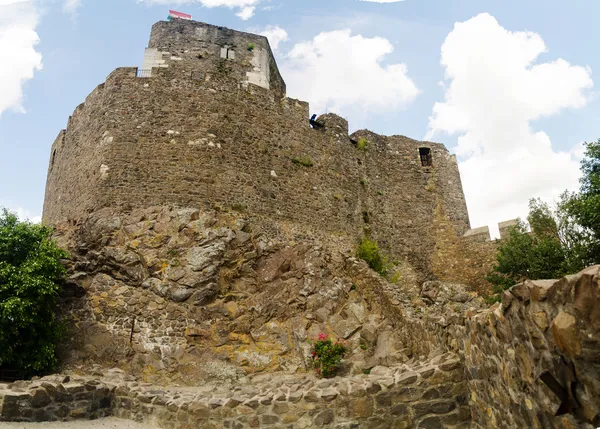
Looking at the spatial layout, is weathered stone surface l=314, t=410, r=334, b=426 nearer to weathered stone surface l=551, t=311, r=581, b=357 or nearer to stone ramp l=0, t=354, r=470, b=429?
stone ramp l=0, t=354, r=470, b=429

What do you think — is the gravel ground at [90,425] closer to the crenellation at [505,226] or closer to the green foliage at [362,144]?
the green foliage at [362,144]

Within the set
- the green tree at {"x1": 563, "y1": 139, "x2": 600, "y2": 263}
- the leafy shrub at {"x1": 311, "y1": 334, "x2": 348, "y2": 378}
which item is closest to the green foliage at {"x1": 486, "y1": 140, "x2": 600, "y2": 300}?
the green tree at {"x1": 563, "y1": 139, "x2": 600, "y2": 263}

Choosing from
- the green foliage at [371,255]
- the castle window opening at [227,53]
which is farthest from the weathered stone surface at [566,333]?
the castle window opening at [227,53]

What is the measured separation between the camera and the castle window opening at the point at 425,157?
22484 millimetres

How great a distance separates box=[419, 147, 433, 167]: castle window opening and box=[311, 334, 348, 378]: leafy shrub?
14.7 metres

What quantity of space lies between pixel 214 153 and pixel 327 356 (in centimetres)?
839

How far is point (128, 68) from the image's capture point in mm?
15805

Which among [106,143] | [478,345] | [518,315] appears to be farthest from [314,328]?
[106,143]

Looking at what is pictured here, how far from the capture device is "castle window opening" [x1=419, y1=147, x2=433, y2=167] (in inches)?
885

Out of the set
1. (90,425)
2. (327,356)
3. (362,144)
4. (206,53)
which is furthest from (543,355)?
(362,144)

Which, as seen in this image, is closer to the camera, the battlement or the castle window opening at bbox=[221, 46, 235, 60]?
the battlement

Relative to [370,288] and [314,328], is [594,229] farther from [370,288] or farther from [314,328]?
[314,328]

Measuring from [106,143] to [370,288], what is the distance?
10.7m

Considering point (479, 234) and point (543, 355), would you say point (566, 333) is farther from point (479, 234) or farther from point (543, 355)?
point (479, 234)
